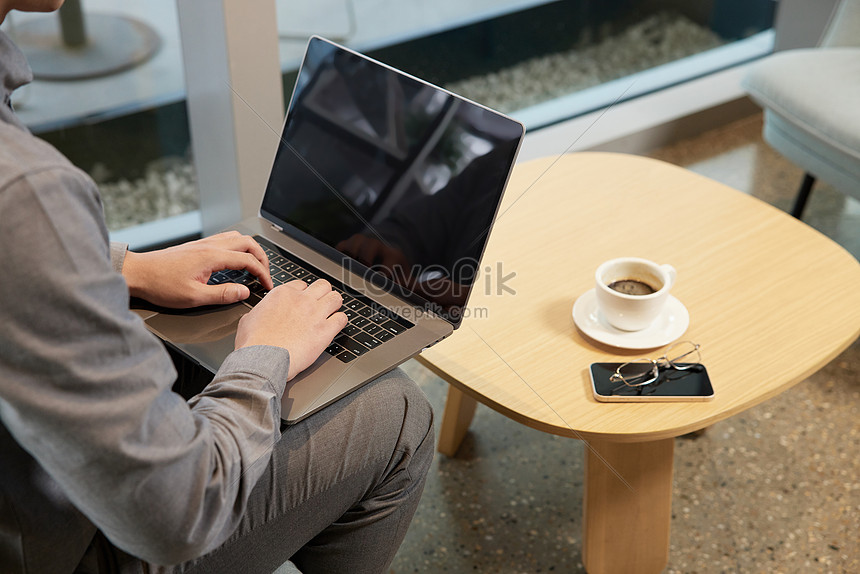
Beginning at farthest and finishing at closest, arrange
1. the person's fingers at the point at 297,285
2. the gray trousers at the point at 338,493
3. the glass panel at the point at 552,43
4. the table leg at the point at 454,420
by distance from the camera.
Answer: the glass panel at the point at 552,43 < the table leg at the point at 454,420 < the person's fingers at the point at 297,285 < the gray trousers at the point at 338,493

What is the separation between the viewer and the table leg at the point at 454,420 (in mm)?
1494

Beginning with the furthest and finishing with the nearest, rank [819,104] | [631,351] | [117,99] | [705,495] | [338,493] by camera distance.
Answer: [117,99], [819,104], [705,495], [631,351], [338,493]

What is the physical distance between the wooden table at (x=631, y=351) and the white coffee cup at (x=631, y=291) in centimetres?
5

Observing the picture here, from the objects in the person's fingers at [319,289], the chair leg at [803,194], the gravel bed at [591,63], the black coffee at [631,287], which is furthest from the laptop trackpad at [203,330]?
the gravel bed at [591,63]

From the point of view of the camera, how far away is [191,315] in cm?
106

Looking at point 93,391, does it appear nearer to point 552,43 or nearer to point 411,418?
point 411,418

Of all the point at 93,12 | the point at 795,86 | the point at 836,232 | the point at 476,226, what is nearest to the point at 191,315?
the point at 476,226

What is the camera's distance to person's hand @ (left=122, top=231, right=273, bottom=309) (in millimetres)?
1030

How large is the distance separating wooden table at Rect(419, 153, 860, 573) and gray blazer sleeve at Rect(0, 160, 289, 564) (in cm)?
46

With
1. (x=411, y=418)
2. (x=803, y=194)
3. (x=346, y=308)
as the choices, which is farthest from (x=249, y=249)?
(x=803, y=194)

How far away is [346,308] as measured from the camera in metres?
1.07

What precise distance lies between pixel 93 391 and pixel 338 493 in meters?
0.36

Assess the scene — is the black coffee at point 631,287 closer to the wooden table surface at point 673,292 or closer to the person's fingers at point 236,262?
the wooden table surface at point 673,292

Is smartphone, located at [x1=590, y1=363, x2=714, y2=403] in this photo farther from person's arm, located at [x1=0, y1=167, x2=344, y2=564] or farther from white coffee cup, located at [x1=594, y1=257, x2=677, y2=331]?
person's arm, located at [x1=0, y1=167, x2=344, y2=564]
